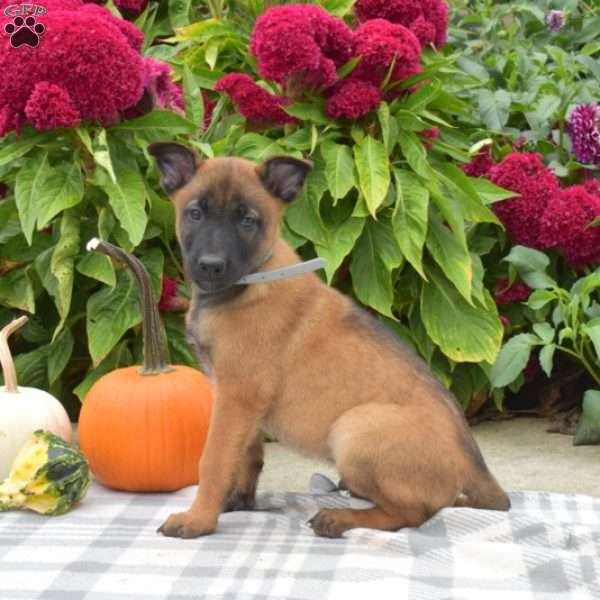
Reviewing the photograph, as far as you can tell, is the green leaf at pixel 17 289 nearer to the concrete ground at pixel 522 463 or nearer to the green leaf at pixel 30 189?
the green leaf at pixel 30 189

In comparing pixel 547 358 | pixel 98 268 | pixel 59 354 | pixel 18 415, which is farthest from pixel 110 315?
pixel 547 358

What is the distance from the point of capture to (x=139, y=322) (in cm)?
500

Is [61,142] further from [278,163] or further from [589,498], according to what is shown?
[589,498]

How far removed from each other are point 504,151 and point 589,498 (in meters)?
2.33

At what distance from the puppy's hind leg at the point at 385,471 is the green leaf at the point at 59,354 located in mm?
1933

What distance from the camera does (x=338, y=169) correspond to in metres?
5.12

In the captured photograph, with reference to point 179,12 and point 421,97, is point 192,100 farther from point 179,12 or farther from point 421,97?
point 179,12

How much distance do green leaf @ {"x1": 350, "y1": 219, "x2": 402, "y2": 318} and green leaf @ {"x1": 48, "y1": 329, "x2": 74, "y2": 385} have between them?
138 centimetres

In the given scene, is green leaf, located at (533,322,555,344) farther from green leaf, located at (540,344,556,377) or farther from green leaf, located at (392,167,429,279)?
green leaf, located at (392,167,429,279)

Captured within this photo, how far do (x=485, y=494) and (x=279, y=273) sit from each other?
1.04 metres

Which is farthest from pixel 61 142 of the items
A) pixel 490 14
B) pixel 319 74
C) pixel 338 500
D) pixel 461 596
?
pixel 490 14

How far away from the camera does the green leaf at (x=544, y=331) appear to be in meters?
5.09

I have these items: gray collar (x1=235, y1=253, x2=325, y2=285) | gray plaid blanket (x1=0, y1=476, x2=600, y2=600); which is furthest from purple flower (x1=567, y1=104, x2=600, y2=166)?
gray collar (x1=235, y1=253, x2=325, y2=285)

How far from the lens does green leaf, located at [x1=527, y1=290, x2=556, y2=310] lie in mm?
5125
